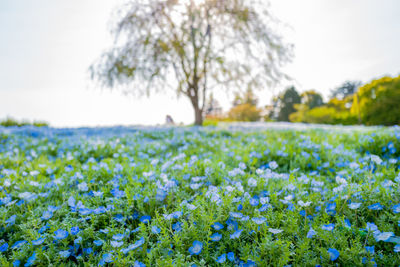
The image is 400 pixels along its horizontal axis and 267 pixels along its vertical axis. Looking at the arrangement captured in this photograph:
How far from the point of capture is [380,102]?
25797 mm

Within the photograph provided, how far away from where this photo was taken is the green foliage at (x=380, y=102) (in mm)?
25203

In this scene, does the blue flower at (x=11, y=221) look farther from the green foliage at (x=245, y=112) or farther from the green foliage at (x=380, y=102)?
the green foliage at (x=245, y=112)

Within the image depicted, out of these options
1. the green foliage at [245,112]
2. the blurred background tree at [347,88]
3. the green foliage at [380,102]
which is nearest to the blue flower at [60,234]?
the green foliage at [380,102]

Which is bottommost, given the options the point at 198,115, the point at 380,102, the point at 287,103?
the point at 198,115

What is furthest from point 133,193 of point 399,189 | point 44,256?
point 399,189

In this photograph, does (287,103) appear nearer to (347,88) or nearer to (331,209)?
(347,88)

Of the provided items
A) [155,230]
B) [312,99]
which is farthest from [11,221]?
[312,99]

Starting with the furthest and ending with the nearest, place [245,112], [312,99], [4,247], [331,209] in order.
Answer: [312,99], [245,112], [331,209], [4,247]

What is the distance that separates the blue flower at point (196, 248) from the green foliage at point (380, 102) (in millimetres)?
29011

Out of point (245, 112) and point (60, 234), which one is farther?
point (245, 112)

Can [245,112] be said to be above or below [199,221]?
above

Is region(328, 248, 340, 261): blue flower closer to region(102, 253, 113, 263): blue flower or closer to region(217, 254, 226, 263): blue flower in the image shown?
region(217, 254, 226, 263): blue flower

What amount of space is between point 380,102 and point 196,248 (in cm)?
3051

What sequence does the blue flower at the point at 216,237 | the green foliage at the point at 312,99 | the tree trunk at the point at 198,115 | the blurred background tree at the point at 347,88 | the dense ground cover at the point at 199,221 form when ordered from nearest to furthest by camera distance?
the dense ground cover at the point at 199,221
the blue flower at the point at 216,237
the tree trunk at the point at 198,115
the green foliage at the point at 312,99
the blurred background tree at the point at 347,88
